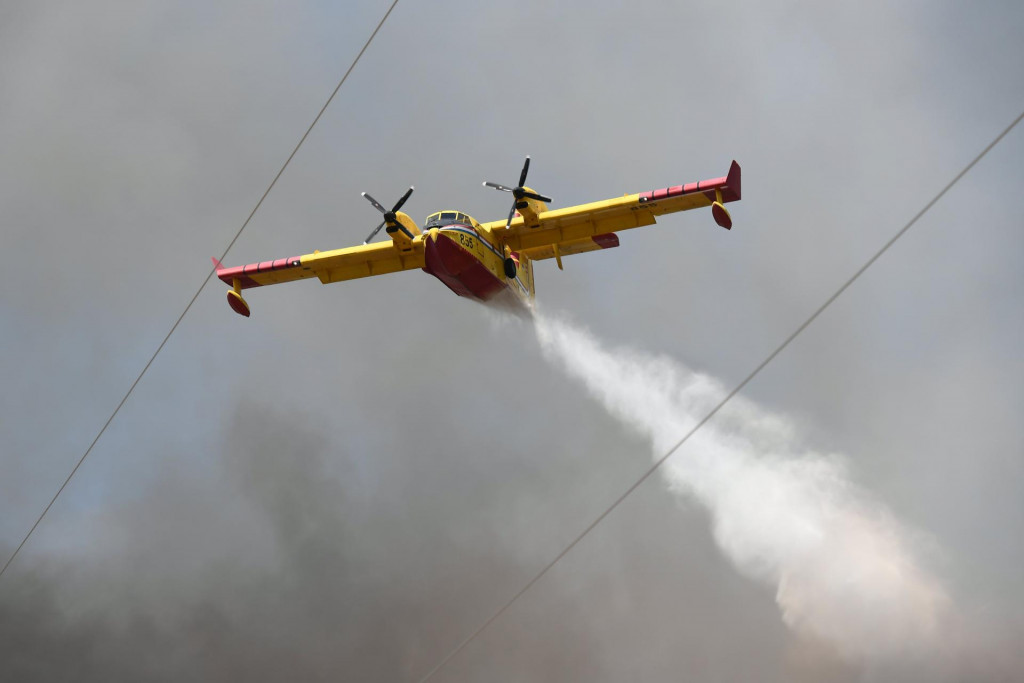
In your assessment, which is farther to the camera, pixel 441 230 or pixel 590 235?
pixel 590 235

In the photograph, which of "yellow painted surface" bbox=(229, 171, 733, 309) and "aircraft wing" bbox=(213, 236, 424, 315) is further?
"aircraft wing" bbox=(213, 236, 424, 315)

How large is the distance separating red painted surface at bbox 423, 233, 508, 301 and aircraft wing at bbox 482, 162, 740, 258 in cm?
136

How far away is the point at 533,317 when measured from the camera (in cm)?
2825

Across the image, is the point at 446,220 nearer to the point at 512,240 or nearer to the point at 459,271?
the point at 459,271

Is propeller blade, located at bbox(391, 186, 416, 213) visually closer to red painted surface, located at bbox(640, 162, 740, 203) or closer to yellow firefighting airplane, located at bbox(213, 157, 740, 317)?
yellow firefighting airplane, located at bbox(213, 157, 740, 317)

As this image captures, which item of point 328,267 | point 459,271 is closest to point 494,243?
point 459,271

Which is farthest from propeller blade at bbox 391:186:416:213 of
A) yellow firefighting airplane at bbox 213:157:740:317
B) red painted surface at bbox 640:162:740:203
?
red painted surface at bbox 640:162:740:203

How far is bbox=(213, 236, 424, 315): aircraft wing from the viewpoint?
25.6m

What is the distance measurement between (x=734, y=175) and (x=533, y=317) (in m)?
7.90


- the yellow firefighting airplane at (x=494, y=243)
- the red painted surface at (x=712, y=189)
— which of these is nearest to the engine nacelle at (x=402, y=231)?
the yellow firefighting airplane at (x=494, y=243)

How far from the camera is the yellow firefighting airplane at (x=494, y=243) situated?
2289 cm

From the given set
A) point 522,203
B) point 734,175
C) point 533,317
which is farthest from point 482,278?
point 734,175

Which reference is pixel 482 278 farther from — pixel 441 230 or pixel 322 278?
pixel 322 278

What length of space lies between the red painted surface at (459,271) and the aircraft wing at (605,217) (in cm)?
136
